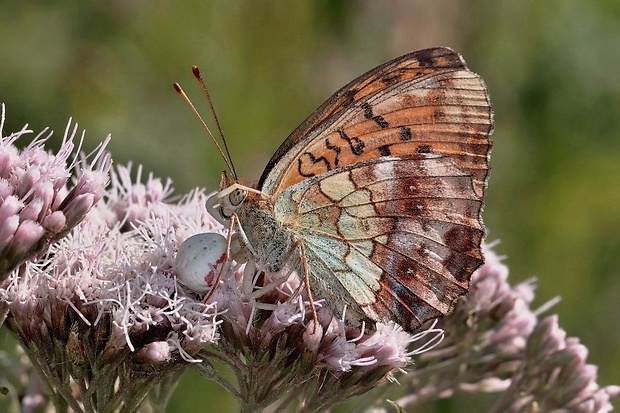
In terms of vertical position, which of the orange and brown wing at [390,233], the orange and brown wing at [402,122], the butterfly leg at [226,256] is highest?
the orange and brown wing at [402,122]

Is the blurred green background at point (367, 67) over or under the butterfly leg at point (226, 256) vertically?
over

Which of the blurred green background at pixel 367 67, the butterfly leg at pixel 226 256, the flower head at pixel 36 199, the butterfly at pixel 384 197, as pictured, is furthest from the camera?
the blurred green background at pixel 367 67

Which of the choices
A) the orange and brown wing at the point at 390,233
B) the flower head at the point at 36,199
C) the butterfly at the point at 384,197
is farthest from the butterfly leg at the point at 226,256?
the flower head at the point at 36,199

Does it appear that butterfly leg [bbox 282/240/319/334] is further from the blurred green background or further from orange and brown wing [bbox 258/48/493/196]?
the blurred green background

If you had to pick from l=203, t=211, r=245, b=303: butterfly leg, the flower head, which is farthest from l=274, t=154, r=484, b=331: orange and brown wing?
the flower head

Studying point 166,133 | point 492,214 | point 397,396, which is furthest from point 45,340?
point 492,214

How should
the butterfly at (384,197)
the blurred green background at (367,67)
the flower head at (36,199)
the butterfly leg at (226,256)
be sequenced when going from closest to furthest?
the flower head at (36,199), the butterfly leg at (226,256), the butterfly at (384,197), the blurred green background at (367,67)

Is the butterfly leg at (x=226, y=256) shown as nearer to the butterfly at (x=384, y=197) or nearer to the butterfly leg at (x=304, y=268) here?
the butterfly at (x=384, y=197)
